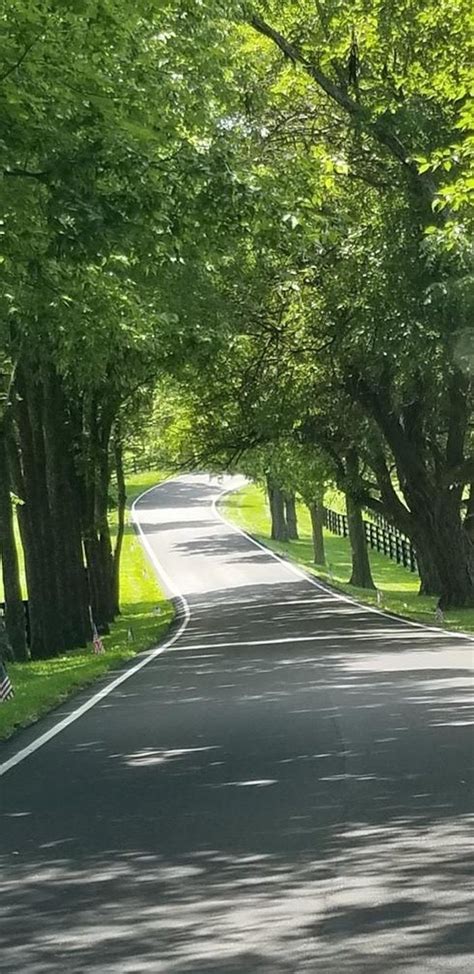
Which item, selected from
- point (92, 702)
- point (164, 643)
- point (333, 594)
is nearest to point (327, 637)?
point (164, 643)

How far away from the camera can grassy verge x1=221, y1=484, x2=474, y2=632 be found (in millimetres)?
34312

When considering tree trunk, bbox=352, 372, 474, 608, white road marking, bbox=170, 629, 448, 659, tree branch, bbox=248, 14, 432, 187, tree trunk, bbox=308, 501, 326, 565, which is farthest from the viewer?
tree trunk, bbox=308, 501, 326, 565

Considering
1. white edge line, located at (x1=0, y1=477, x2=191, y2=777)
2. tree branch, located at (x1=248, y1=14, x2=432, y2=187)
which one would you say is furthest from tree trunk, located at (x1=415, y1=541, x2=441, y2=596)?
tree branch, located at (x1=248, y1=14, x2=432, y2=187)

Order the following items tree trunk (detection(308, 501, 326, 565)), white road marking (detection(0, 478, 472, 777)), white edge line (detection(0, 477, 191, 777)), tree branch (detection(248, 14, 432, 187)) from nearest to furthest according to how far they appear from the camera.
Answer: white edge line (detection(0, 477, 191, 777)), white road marking (detection(0, 478, 472, 777)), tree branch (detection(248, 14, 432, 187)), tree trunk (detection(308, 501, 326, 565))

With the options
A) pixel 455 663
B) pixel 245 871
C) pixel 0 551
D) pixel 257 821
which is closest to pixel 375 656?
pixel 455 663

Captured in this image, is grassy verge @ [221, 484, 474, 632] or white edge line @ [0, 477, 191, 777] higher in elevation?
grassy verge @ [221, 484, 474, 632]

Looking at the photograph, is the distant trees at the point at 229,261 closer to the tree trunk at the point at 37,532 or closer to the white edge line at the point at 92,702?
the tree trunk at the point at 37,532

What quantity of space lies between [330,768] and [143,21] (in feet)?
23.3

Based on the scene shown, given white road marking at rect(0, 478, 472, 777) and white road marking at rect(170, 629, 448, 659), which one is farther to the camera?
white road marking at rect(170, 629, 448, 659)

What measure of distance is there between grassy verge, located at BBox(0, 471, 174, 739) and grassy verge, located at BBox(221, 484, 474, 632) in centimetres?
574

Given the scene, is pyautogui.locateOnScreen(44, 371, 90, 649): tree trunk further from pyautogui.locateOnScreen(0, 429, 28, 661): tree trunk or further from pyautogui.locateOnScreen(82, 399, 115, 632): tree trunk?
pyautogui.locateOnScreen(0, 429, 28, 661): tree trunk

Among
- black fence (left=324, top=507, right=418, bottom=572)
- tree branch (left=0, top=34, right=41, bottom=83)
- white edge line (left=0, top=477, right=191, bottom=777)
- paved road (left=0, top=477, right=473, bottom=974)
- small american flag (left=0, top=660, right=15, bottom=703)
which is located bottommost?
paved road (left=0, top=477, right=473, bottom=974)

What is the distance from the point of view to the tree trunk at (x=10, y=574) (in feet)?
88.5

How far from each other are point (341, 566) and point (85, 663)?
45.5 meters
